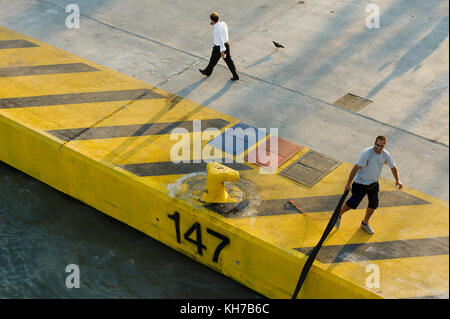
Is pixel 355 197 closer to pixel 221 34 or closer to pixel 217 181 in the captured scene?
pixel 217 181

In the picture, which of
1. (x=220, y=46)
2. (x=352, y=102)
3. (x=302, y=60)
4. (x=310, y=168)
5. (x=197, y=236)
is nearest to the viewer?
(x=197, y=236)

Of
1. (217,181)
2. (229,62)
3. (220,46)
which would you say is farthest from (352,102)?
(217,181)

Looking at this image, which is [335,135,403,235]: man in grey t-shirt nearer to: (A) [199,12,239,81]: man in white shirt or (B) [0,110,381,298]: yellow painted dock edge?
(B) [0,110,381,298]: yellow painted dock edge

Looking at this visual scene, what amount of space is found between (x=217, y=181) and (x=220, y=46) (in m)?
3.45

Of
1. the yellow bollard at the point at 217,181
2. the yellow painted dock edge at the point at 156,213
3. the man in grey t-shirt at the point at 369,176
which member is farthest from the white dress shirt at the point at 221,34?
the man in grey t-shirt at the point at 369,176

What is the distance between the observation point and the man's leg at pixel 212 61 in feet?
37.1

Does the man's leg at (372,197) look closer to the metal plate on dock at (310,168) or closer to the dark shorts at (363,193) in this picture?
the dark shorts at (363,193)

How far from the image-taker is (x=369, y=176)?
7.99 metres

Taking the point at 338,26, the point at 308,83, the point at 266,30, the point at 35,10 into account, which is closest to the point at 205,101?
the point at 308,83

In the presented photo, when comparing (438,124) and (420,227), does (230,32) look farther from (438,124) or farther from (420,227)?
(420,227)

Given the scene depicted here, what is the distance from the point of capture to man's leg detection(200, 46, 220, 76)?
11.3m

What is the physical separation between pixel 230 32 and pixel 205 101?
2.61m
